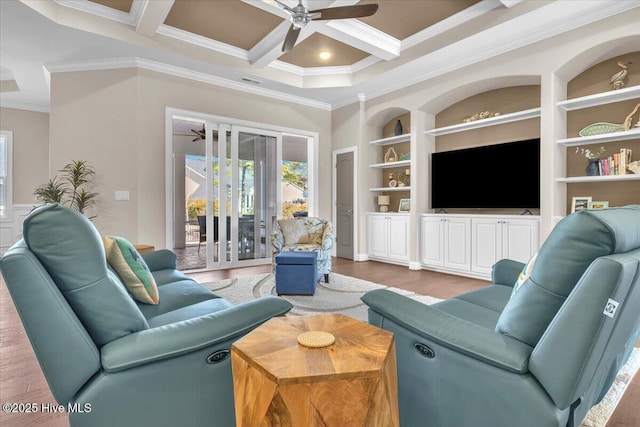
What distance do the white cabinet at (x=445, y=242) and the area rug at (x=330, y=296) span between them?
1.39 m

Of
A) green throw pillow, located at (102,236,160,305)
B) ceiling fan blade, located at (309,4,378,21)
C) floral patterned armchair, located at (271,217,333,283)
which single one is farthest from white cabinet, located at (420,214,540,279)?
green throw pillow, located at (102,236,160,305)

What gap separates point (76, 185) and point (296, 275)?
321 cm

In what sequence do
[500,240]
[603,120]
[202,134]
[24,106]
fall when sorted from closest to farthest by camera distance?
[603,120] < [500,240] < [24,106] < [202,134]

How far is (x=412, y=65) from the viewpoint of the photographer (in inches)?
189

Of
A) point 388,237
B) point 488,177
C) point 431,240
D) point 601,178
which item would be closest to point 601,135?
point 601,178

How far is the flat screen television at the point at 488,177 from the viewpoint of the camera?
423 cm

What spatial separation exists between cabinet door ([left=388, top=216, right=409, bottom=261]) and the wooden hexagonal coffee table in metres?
4.65

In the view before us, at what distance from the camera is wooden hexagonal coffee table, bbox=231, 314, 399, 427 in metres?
0.83

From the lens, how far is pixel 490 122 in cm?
466

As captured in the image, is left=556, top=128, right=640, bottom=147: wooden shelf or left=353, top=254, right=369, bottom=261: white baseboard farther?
left=353, top=254, right=369, bottom=261: white baseboard

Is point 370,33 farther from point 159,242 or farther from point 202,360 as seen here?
point 202,360

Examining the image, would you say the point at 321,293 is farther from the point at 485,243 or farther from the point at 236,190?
the point at 236,190

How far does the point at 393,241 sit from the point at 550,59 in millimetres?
3255

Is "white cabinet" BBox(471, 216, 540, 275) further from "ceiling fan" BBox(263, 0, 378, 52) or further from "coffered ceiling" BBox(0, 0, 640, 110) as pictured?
"ceiling fan" BBox(263, 0, 378, 52)
